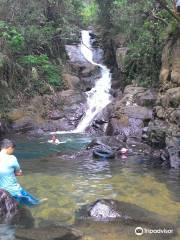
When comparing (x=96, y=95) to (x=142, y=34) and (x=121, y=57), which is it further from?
(x=142, y=34)

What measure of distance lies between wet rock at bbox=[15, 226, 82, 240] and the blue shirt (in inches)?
37.7

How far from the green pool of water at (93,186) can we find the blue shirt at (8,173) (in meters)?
0.68

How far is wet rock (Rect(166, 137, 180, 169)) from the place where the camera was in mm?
12219

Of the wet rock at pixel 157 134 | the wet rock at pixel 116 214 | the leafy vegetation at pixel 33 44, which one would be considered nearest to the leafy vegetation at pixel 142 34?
the leafy vegetation at pixel 33 44

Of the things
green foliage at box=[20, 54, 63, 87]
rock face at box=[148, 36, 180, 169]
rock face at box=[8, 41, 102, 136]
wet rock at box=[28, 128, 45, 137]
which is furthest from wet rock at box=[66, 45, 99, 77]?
rock face at box=[148, 36, 180, 169]

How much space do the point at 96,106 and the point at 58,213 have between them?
48.3ft

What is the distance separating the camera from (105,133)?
61.7 feet

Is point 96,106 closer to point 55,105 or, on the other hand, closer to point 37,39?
point 55,105

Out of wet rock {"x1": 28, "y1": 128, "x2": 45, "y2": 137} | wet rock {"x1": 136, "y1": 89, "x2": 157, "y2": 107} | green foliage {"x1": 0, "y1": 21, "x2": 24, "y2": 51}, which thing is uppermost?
green foliage {"x1": 0, "y1": 21, "x2": 24, "y2": 51}

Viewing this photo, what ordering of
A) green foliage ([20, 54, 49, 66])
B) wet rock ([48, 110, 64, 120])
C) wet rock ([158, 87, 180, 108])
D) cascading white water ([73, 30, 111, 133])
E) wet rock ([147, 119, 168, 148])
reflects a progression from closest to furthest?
wet rock ([147, 119, 168, 148]), wet rock ([158, 87, 180, 108]), cascading white water ([73, 30, 111, 133]), wet rock ([48, 110, 64, 120]), green foliage ([20, 54, 49, 66])

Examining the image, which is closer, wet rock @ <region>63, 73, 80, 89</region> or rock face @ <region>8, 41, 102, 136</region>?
rock face @ <region>8, 41, 102, 136</region>

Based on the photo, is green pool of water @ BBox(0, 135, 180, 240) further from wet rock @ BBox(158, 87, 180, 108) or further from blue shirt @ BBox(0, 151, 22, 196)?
wet rock @ BBox(158, 87, 180, 108)

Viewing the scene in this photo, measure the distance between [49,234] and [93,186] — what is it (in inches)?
145

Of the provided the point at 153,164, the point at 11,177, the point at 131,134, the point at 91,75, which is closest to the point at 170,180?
the point at 153,164
